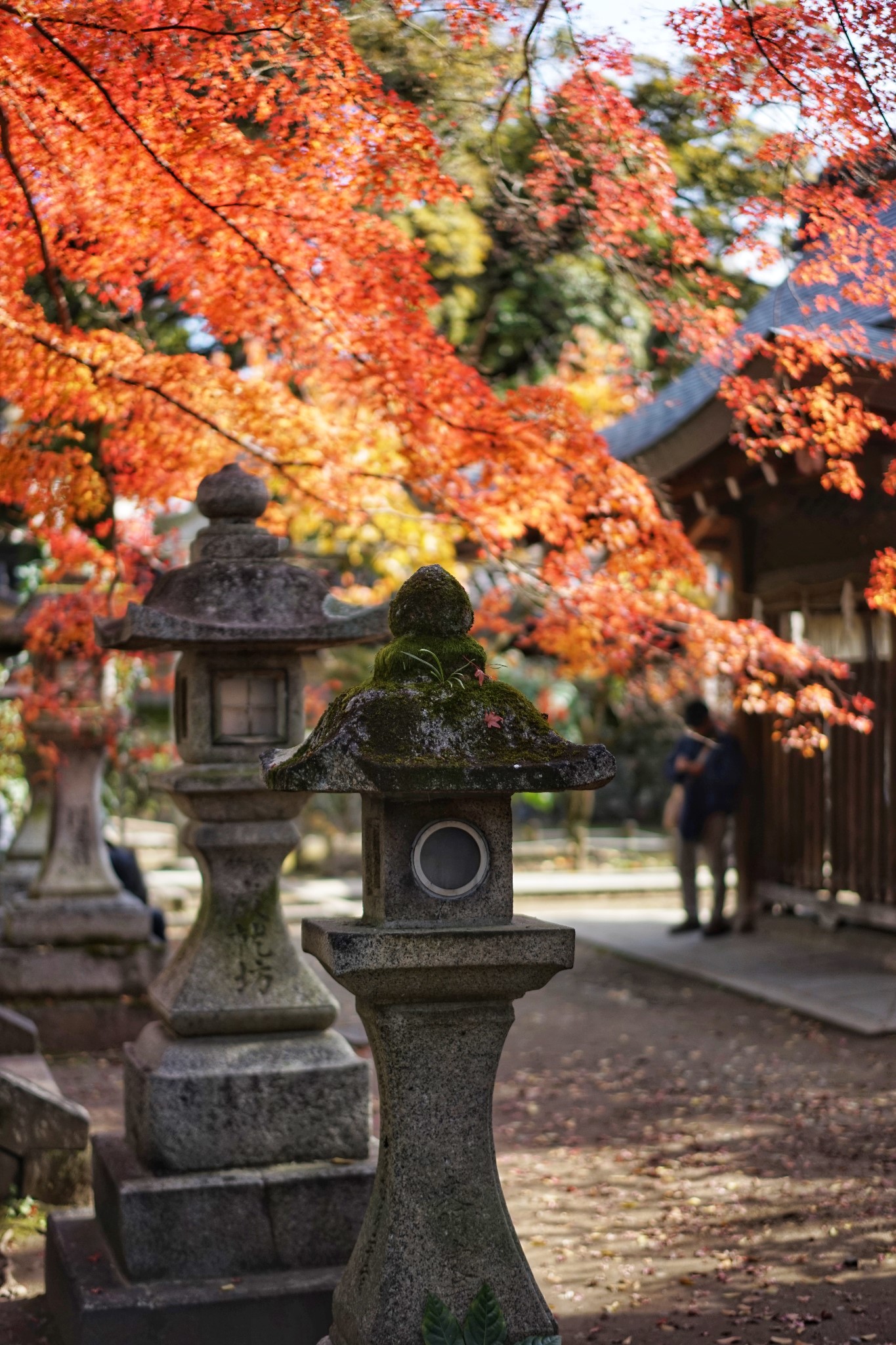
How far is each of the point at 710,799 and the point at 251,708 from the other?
713cm

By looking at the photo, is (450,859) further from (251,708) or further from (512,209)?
(512,209)

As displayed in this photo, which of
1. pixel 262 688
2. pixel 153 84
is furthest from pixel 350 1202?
pixel 153 84

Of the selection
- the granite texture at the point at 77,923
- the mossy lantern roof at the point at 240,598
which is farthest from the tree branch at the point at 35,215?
the granite texture at the point at 77,923

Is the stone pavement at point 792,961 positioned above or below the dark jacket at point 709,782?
below

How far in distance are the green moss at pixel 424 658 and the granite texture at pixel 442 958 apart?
62 cm

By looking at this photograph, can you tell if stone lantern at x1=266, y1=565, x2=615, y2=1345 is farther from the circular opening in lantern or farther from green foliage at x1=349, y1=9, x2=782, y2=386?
green foliage at x1=349, y1=9, x2=782, y2=386

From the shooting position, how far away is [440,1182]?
330 cm

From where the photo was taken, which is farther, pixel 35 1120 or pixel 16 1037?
pixel 16 1037

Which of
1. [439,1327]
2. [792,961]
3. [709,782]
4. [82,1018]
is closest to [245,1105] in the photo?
[439,1327]

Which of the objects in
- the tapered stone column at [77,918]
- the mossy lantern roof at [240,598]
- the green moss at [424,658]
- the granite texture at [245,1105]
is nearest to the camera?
the green moss at [424,658]

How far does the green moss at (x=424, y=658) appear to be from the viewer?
337 centimetres

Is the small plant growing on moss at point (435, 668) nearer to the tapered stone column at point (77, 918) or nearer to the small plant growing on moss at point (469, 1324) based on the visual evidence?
the small plant growing on moss at point (469, 1324)

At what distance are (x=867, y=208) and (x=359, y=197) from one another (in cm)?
210

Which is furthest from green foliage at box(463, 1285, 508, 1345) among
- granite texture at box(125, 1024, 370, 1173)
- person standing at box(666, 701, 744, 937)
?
person standing at box(666, 701, 744, 937)
